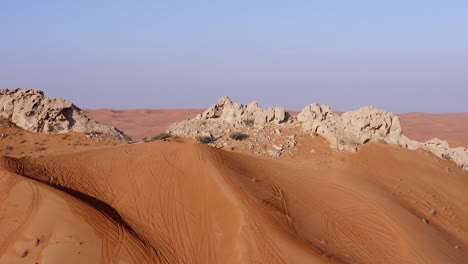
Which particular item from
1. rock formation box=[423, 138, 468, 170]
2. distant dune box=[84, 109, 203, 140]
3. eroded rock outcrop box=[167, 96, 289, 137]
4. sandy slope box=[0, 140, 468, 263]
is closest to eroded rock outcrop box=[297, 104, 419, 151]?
rock formation box=[423, 138, 468, 170]

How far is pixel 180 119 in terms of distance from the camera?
2063 inches

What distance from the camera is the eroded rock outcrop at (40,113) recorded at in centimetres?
1602

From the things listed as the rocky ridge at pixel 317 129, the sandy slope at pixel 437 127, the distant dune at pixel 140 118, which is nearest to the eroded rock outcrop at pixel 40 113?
the rocky ridge at pixel 317 129

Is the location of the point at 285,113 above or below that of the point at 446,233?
above

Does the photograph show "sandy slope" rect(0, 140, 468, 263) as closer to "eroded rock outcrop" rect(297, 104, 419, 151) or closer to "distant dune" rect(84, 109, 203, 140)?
"eroded rock outcrop" rect(297, 104, 419, 151)

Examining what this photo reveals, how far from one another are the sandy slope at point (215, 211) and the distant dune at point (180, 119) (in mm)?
27276

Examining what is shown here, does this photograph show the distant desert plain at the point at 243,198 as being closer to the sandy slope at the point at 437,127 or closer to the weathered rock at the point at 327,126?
the weathered rock at the point at 327,126

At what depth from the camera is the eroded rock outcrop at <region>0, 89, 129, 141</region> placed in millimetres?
16016

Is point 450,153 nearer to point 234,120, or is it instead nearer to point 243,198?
point 234,120

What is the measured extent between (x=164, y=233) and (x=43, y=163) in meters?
3.84

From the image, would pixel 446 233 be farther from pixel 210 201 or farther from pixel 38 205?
pixel 38 205

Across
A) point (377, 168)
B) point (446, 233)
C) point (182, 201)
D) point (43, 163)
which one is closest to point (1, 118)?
point (43, 163)

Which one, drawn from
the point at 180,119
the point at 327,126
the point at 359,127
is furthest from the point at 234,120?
the point at 180,119

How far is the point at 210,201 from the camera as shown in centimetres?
950
